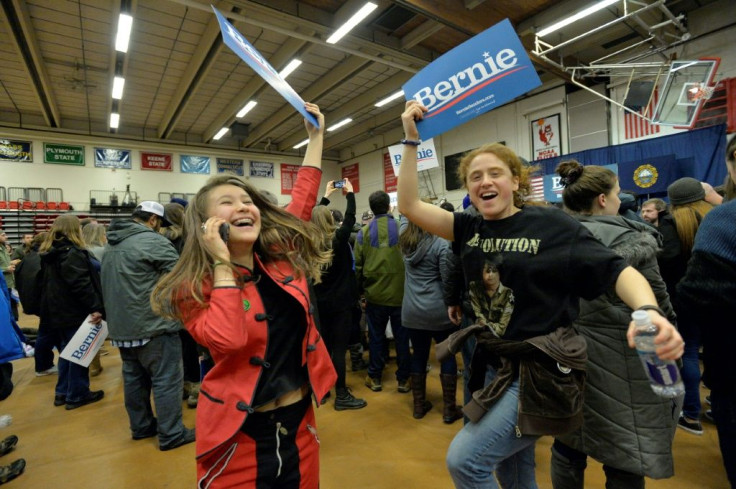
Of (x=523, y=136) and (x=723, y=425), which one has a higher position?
(x=523, y=136)

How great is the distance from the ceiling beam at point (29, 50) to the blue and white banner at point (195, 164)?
3.86 m

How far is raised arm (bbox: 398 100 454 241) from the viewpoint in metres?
1.44

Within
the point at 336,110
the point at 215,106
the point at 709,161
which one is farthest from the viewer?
the point at 336,110

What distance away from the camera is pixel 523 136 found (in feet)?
33.8

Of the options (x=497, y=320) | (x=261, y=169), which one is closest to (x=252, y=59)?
(x=497, y=320)

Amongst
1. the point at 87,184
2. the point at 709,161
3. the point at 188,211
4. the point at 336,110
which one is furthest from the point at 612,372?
the point at 87,184

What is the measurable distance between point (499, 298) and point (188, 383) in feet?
11.0

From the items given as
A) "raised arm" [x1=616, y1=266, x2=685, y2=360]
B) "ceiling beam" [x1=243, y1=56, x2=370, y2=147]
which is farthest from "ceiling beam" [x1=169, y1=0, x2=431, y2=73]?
"raised arm" [x1=616, y1=266, x2=685, y2=360]

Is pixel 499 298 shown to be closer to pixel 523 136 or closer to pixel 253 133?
pixel 523 136

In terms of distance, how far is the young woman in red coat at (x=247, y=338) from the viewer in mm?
1054

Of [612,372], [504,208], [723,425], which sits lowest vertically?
[723,425]

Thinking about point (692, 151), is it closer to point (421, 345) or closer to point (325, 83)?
point (421, 345)

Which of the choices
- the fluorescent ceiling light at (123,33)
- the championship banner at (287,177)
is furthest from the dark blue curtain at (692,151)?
the championship banner at (287,177)

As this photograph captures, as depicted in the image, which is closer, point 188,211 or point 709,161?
point 188,211
